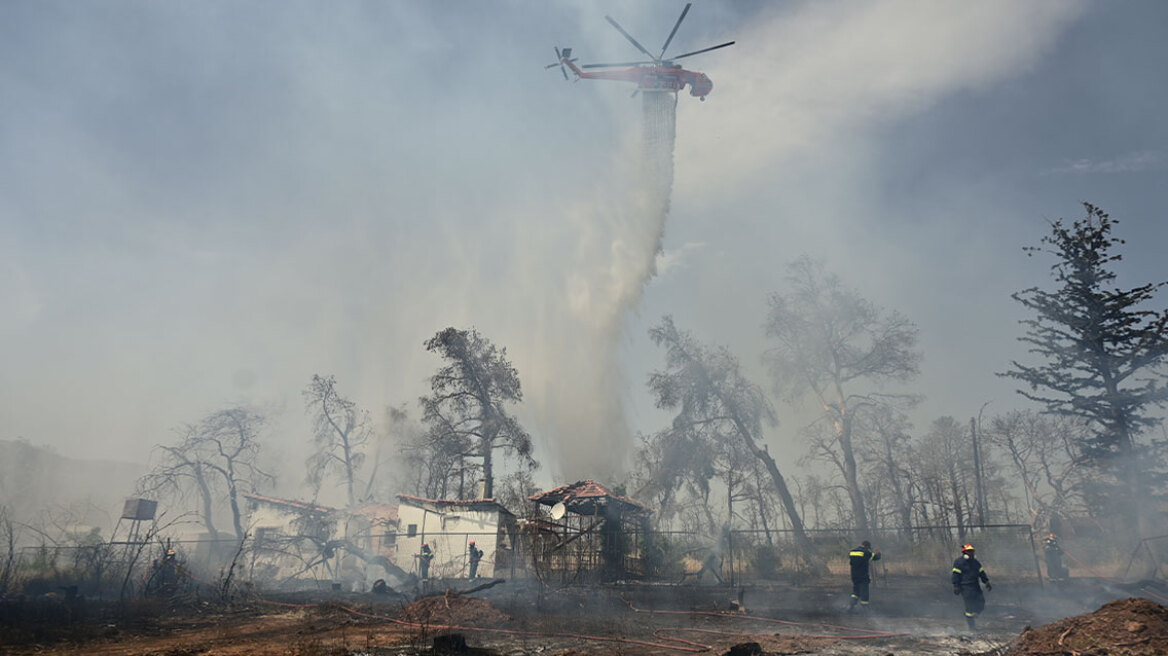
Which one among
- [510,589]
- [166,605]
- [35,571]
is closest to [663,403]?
[510,589]

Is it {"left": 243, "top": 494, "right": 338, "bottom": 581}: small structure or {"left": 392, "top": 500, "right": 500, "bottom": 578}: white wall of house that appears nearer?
{"left": 392, "top": 500, "right": 500, "bottom": 578}: white wall of house

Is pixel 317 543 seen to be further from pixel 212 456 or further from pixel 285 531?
pixel 212 456

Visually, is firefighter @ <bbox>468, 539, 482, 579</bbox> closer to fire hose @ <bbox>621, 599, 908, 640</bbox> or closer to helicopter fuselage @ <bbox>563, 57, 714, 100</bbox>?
fire hose @ <bbox>621, 599, 908, 640</bbox>

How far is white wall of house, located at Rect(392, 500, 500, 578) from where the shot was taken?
2945cm

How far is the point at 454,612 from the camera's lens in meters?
14.6

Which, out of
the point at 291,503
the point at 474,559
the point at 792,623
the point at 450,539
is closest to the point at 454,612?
the point at 792,623

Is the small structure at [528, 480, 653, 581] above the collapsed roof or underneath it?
underneath

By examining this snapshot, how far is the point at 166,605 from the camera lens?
1711cm

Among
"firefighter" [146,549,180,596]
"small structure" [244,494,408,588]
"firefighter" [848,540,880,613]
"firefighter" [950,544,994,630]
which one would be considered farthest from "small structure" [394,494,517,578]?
"firefighter" [950,544,994,630]

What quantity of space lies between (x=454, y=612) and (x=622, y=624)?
13.8 feet

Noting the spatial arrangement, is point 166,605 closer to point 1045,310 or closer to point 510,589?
point 510,589

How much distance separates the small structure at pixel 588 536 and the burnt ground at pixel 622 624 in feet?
8.61

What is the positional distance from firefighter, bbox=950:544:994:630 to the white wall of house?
20.7 meters

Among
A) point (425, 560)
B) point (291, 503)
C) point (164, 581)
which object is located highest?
point (291, 503)
